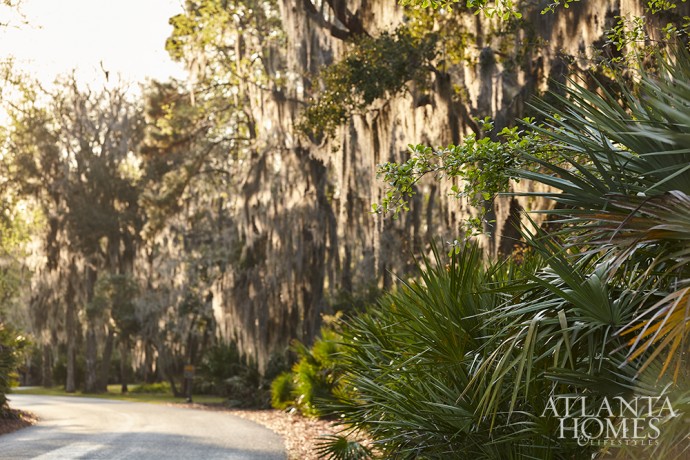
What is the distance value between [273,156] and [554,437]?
2018cm

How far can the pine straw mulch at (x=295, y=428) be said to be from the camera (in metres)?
13.5

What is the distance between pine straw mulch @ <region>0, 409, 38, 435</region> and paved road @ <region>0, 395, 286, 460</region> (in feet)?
0.93

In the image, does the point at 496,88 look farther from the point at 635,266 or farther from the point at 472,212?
the point at 635,266

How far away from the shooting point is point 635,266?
5.47m

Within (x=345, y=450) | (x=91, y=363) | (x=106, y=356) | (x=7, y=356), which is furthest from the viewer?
(x=91, y=363)

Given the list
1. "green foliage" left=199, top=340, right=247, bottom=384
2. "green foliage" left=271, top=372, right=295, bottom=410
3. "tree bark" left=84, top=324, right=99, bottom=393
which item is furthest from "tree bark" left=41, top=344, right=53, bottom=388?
"green foliage" left=271, top=372, right=295, bottom=410

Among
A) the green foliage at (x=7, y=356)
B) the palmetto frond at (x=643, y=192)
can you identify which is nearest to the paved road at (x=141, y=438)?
the green foliage at (x=7, y=356)

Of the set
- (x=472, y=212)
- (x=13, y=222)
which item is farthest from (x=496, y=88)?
(x=13, y=222)

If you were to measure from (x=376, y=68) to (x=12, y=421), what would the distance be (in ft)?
34.9

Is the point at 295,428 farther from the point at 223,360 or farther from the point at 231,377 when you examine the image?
the point at 223,360

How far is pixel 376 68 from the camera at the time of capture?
1675cm

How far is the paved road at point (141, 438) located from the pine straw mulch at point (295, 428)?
254mm

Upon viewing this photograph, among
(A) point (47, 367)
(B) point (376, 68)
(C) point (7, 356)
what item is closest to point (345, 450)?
(B) point (376, 68)

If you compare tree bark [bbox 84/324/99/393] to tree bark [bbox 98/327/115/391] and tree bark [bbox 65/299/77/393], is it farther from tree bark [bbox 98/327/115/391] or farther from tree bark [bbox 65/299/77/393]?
tree bark [bbox 65/299/77/393]
